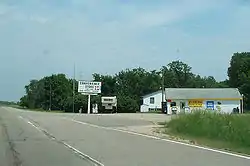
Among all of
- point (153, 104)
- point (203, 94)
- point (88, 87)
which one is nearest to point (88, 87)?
point (88, 87)

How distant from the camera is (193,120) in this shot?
27203 millimetres

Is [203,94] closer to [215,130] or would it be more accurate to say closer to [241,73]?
[241,73]

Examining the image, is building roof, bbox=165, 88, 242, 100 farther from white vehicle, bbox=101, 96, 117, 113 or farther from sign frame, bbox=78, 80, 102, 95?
sign frame, bbox=78, 80, 102, 95

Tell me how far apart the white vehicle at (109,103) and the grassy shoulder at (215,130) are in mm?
70977

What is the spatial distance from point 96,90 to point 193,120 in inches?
2956

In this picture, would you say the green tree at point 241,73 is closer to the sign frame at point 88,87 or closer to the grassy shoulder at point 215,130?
the sign frame at point 88,87

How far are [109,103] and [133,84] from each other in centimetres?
3999

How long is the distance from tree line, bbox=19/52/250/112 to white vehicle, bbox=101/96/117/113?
175 inches

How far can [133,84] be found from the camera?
464 ft

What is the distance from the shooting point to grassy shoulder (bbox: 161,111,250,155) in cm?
1938

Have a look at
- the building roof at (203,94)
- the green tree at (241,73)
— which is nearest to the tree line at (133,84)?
the green tree at (241,73)

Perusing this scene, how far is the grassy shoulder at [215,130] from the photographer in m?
19.4

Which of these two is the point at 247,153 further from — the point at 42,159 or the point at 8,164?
the point at 8,164

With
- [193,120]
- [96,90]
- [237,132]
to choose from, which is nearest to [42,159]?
[237,132]
